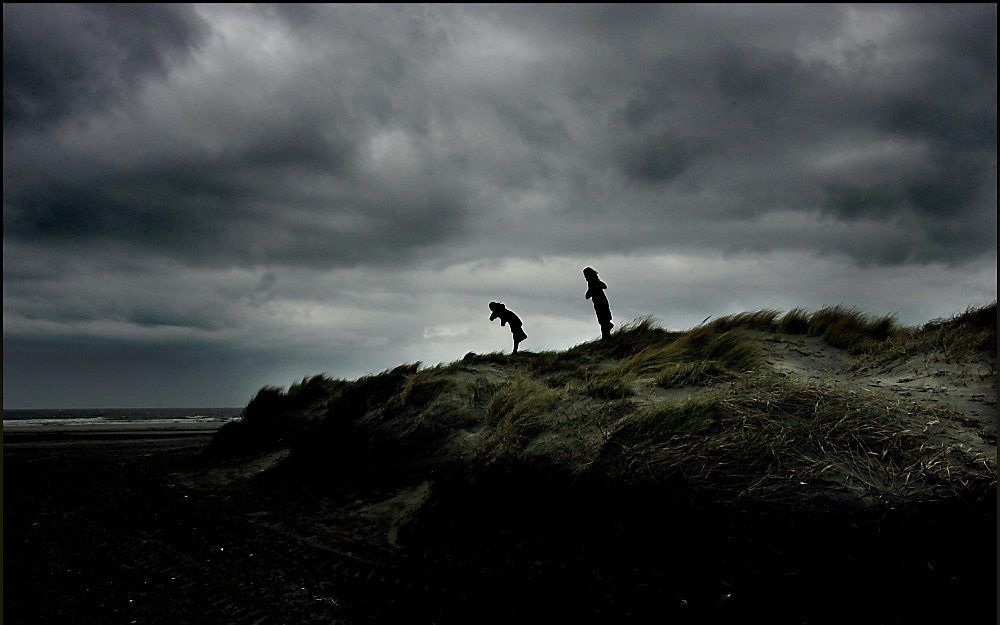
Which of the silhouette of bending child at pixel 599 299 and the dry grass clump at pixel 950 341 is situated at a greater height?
the silhouette of bending child at pixel 599 299

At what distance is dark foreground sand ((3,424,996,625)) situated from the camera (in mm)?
4797

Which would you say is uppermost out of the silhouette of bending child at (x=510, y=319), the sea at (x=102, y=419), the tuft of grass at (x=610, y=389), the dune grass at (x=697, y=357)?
the silhouette of bending child at (x=510, y=319)

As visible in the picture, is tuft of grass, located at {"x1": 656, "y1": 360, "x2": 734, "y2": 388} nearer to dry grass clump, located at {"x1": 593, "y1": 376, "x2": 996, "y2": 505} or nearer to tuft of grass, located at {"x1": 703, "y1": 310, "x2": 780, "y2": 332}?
dry grass clump, located at {"x1": 593, "y1": 376, "x2": 996, "y2": 505}

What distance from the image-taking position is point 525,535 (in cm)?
677

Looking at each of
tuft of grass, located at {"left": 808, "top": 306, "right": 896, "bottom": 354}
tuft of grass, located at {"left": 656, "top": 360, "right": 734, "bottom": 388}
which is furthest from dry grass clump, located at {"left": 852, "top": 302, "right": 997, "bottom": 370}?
tuft of grass, located at {"left": 656, "top": 360, "right": 734, "bottom": 388}

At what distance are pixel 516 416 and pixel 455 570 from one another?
3297mm

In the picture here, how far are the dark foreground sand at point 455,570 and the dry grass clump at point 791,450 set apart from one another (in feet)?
1.60

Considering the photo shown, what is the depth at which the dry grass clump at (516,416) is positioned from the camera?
334 inches

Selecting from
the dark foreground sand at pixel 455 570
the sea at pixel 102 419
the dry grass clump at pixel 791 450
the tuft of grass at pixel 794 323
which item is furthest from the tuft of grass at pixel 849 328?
the sea at pixel 102 419

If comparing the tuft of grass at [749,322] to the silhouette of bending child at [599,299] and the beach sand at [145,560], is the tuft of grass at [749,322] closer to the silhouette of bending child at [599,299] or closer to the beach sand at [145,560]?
the silhouette of bending child at [599,299]

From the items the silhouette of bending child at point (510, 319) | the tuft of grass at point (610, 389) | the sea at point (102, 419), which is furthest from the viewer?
the sea at point (102, 419)

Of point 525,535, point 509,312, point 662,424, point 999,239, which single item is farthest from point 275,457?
point 999,239

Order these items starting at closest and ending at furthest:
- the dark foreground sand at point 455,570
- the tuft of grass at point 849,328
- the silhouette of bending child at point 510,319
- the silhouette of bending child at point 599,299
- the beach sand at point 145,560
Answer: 1. the dark foreground sand at point 455,570
2. the beach sand at point 145,560
3. the tuft of grass at point 849,328
4. the silhouette of bending child at point 599,299
5. the silhouette of bending child at point 510,319

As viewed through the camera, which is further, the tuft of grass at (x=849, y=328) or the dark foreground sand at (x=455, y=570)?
the tuft of grass at (x=849, y=328)
